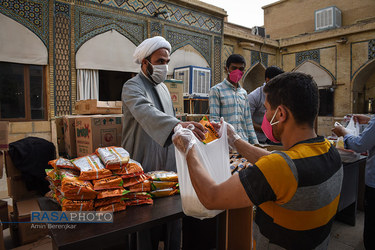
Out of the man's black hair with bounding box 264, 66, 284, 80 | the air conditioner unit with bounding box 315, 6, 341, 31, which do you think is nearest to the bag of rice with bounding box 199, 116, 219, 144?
the man's black hair with bounding box 264, 66, 284, 80

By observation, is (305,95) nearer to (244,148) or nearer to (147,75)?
(244,148)

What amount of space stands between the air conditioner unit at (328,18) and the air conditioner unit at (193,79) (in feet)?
25.0

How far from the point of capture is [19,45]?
518 cm

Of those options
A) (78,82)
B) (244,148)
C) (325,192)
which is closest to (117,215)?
(244,148)

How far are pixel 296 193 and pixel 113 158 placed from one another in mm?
885

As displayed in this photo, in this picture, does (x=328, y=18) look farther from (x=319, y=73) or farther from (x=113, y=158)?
(x=113, y=158)

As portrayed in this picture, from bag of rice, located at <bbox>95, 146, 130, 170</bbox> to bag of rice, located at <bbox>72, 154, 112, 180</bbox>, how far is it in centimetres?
→ 3

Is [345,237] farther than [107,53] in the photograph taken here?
No

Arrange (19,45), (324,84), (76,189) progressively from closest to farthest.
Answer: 1. (76,189)
2. (19,45)
3. (324,84)

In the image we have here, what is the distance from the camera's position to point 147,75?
79.7 inches

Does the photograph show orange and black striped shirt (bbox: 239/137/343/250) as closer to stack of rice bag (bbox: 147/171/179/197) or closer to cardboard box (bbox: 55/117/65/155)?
stack of rice bag (bbox: 147/171/179/197)

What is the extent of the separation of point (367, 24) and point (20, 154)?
11777mm

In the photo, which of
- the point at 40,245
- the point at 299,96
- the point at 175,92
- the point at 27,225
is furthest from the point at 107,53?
the point at 299,96

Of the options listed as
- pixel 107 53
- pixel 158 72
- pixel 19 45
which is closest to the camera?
pixel 158 72
